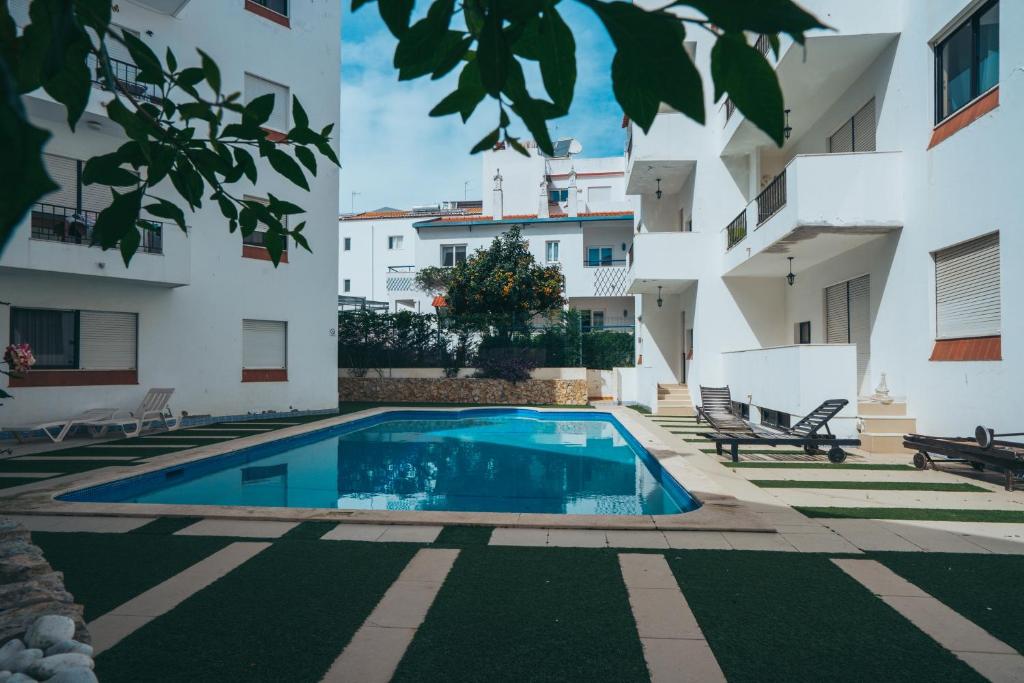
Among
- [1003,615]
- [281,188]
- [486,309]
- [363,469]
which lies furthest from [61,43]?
[486,309]

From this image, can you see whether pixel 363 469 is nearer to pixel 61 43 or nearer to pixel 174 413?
pixel 174 413

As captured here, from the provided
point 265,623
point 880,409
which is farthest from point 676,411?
point 265,623

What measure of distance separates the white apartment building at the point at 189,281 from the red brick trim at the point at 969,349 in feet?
39.6

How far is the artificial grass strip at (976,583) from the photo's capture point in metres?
3.69

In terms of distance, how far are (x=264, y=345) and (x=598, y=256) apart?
19.4 meters

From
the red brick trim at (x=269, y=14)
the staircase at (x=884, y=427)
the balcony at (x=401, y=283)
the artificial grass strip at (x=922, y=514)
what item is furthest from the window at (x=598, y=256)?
the artificial grass strip at (x=922, y=514)

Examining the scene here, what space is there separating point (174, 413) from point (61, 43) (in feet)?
51.7

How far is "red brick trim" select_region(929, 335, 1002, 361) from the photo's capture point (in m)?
8.23

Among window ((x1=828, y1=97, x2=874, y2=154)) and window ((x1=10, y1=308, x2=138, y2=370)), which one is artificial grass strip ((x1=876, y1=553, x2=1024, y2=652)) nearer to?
window ((x1=828, y1=97, x2=874, y2=154))

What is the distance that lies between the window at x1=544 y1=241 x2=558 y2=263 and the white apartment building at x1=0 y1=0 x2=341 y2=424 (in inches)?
612

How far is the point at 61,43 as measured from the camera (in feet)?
2.94

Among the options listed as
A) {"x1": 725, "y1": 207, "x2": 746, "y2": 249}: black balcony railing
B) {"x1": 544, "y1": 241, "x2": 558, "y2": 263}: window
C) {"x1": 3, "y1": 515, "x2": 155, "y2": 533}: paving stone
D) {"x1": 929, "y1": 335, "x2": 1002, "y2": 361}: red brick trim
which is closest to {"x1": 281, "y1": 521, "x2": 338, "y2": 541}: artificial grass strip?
{"x1": 3, "y1": 515, "x2": 155, "y2": 533}: paving stone

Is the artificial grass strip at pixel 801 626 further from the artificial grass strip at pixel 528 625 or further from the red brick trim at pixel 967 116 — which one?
the red brick trim at pixel 967 116

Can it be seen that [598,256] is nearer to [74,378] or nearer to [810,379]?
[810,379]
